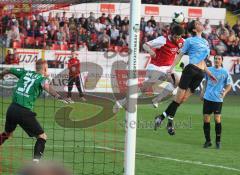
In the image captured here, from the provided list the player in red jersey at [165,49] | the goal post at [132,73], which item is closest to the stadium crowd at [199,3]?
the player in red jersey at [165,49]

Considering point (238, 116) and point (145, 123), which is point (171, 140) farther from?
point (238, 116)

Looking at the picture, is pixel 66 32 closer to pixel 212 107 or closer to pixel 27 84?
pixel 212 107

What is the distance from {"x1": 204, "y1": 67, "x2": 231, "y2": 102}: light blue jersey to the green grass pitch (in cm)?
113

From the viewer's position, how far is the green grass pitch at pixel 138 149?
9992 millimetres

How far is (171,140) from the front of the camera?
14406 millimetres

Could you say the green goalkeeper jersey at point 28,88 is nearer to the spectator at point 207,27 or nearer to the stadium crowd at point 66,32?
the stadium crowd at point 66,32

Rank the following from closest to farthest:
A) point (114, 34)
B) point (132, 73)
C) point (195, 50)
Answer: point (132, 73) < point (195, 50) < point (114, 34)

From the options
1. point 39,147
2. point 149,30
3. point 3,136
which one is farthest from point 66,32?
point 149,30

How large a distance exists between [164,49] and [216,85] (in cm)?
156

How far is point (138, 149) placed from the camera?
12430mm

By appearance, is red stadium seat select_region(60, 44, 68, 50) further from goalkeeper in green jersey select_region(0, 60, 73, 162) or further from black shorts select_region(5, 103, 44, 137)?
black shorts select_region(5, 103, 44, 137)

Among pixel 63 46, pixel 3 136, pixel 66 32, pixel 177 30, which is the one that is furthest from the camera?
pixel 63 46

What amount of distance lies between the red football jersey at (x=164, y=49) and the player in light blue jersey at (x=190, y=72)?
1.22m

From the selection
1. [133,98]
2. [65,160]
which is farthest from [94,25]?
[133,98]
